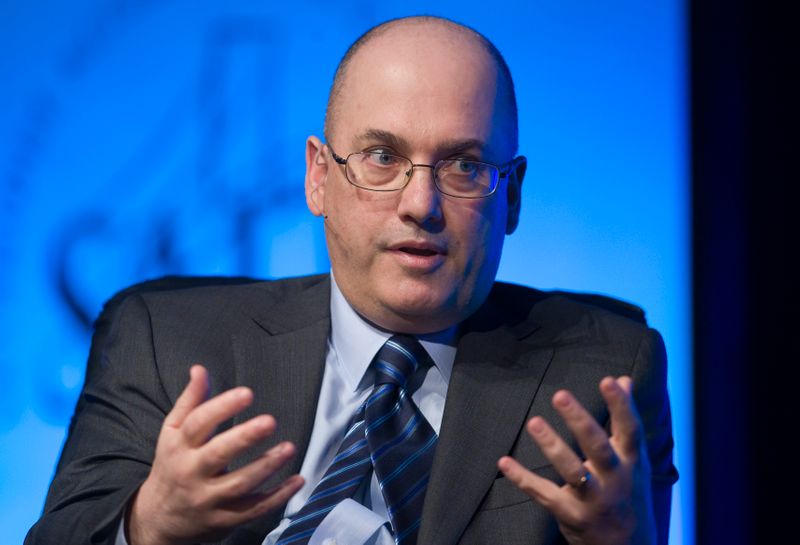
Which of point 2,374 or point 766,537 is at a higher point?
point 2,374

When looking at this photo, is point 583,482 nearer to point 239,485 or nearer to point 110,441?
point 239,485

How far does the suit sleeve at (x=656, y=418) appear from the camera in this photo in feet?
5.20

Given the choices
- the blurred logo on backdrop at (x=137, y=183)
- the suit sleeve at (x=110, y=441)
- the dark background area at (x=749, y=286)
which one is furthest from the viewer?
the dark background area at (x=749, y=286)

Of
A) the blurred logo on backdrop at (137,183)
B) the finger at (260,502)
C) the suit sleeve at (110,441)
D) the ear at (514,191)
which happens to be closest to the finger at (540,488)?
the finger at (260,502)

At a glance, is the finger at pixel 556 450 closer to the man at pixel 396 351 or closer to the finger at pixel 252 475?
the man at pixel 396 351

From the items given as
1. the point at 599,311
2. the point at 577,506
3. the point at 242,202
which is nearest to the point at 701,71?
the point at 599,311

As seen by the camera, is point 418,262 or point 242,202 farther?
point 242,202

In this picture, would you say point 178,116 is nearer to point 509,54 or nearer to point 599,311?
point 509,54

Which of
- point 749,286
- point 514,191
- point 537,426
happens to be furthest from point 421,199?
point 749,286

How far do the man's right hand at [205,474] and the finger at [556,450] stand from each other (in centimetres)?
32

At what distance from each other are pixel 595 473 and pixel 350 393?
574 millimetres

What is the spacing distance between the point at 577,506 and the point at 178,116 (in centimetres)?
140

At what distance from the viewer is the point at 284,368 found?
1544 millimetres

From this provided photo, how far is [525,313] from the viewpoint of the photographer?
5.83ft
